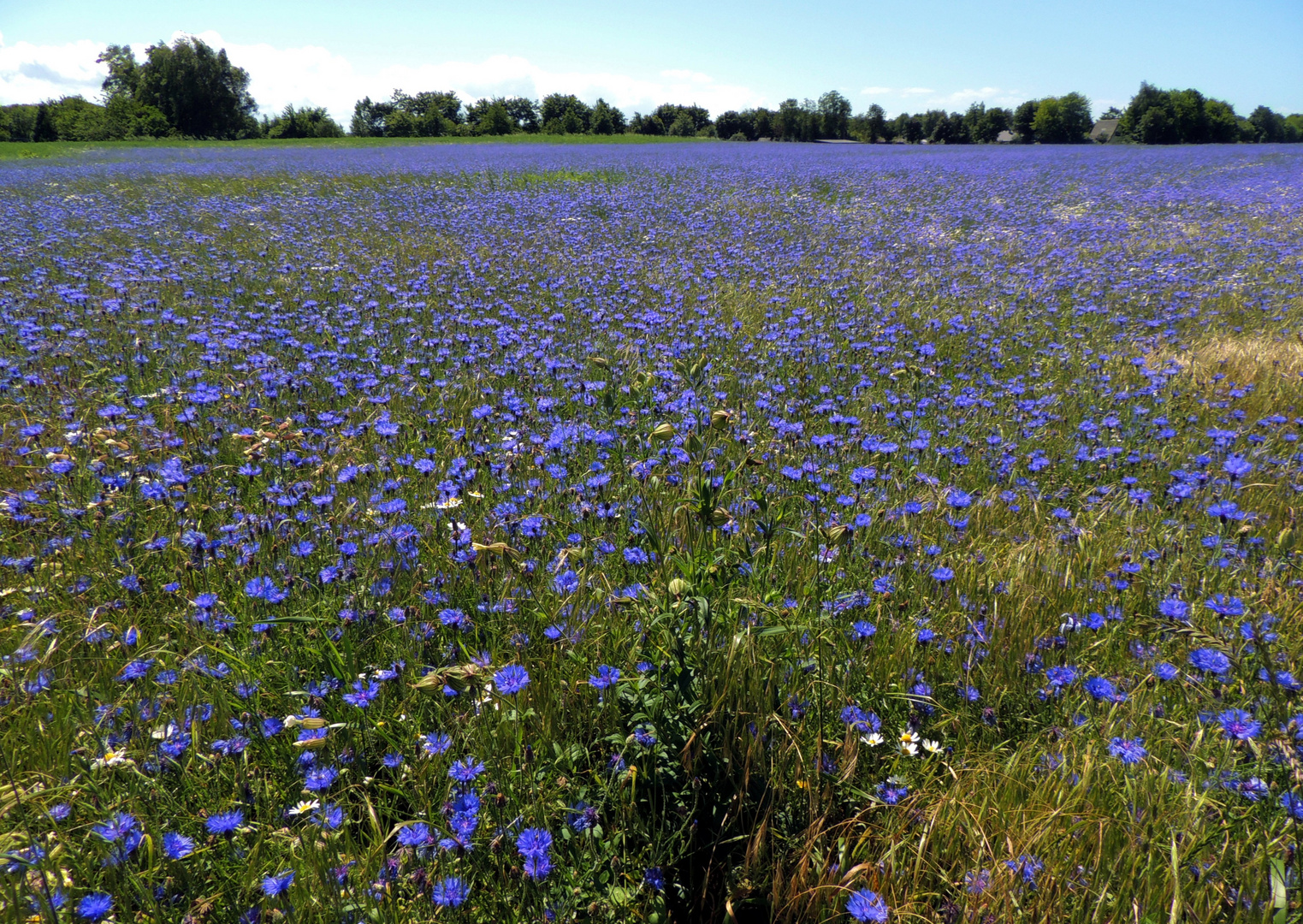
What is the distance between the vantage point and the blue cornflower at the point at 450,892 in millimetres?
1267

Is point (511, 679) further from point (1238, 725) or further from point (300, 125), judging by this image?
point (300, 125)

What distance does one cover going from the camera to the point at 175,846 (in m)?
1.34

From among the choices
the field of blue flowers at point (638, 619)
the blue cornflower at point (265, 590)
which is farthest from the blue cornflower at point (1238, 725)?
the blue cornflower at point (265, 590)

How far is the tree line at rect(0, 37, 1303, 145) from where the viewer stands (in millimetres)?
47562

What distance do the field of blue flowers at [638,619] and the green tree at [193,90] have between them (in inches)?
2490

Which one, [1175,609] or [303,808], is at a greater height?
[1175,609]

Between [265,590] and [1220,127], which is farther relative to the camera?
[1220,127]

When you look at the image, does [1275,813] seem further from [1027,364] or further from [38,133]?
[38,133]

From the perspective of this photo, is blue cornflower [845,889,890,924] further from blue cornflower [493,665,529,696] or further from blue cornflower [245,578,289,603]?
blue cornflower [245,578,289,603]

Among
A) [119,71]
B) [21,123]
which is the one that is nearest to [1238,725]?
[21,123]

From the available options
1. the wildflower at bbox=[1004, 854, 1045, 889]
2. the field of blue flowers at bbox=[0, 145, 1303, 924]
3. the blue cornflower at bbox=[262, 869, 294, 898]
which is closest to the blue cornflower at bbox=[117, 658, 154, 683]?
the field of blue flowers at bbox=[0, 145, 1303, 924]

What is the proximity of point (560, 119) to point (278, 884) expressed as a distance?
6495 centimetres

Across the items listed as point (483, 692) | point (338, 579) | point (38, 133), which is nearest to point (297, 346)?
point (338, 579)

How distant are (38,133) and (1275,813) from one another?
72.8m
